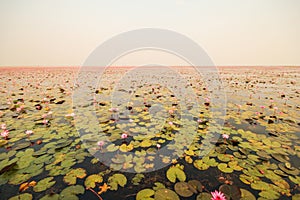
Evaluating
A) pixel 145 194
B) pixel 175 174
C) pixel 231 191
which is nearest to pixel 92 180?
pixel 145 194

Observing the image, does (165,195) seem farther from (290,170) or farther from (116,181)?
(290,170)

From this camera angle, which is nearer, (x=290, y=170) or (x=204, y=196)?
(x=204, y=196)

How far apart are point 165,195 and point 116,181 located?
72cm

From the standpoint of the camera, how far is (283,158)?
8.85 feet

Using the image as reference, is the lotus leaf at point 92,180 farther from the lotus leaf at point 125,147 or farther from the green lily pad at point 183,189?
the green lily pad at point 183,189

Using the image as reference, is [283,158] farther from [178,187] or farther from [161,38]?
[161,38]

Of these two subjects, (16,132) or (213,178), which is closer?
(213,178)

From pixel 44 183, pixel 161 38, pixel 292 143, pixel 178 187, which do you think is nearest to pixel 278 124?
pixel 292 143

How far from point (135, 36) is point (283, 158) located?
15.5 feet

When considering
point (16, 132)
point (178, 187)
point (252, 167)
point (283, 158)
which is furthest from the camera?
point (16, 132)

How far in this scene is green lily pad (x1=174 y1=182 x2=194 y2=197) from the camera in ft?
6.47

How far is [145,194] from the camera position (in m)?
1.95

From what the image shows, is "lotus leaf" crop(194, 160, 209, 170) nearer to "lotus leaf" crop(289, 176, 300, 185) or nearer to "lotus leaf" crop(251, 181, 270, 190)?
"lotus leaf" crop(251, 181, 270, 190)

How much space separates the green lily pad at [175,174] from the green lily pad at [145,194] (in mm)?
375
